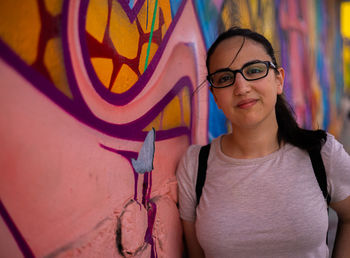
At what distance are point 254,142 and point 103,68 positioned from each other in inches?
28.4

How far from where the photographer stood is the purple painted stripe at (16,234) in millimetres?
626

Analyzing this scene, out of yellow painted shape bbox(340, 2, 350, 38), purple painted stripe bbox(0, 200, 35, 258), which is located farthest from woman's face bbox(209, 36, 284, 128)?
yellow painted shape bbox(340, 2, 350, 38)

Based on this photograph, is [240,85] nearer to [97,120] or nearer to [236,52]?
[236,52]

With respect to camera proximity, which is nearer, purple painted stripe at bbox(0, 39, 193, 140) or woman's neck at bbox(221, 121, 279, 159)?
purple painted stripe at bbox(0, 39, 193, 140)

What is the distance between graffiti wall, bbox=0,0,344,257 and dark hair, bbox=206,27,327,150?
27 cm

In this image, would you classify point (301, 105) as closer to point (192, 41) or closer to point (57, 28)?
point (192, 41)

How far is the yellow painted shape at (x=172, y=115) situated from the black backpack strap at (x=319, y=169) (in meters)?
0.61

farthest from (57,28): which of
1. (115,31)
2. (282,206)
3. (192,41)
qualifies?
(282,206)

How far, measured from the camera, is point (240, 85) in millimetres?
1161

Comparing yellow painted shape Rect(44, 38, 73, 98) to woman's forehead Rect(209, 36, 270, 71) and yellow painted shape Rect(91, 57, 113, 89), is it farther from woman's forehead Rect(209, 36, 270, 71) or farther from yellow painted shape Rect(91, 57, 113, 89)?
woman's forehead Rect(209, 36, 270, 71)

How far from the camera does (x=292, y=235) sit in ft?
3.67

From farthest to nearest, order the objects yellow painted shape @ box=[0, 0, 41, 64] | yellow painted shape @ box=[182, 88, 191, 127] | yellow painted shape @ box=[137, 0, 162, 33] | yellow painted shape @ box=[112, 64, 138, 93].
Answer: yellow painted shape @ box=[182, 88, 191, 127] → yellow painted shape @ box=[137, 0, 162, 33] → yellow painted shape @ box=[112, 64, 138, 93] → yellow painted shape @ box=[0, 0, 41, 64]

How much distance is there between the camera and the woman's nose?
3.78ft

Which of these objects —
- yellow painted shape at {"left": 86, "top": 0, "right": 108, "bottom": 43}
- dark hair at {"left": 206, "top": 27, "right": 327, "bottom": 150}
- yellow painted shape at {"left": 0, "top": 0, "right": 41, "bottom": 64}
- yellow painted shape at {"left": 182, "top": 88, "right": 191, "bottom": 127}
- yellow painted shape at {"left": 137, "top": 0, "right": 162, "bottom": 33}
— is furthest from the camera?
yellow painted shape at {"left": 182, "top": 88, "right": 191, "bottom": 127}
